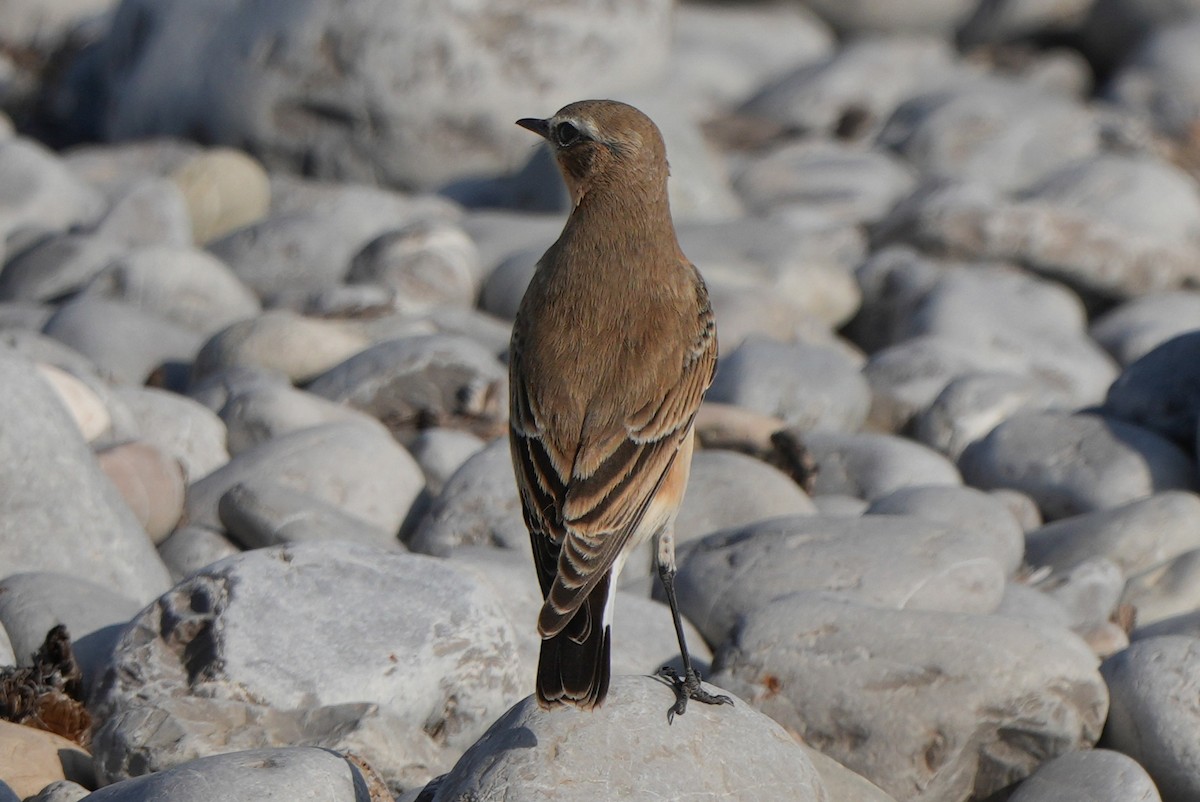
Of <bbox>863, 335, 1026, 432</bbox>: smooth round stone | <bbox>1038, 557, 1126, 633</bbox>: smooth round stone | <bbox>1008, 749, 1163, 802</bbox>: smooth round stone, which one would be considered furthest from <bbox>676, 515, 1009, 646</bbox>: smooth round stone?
<bbox>863, 335, 1026, 432</bbox>: smooth round stone

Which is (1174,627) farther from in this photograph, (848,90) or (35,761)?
(848,90)

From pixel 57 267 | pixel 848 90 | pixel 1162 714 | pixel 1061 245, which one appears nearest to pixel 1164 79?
pixel 848 90

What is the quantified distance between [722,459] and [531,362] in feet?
10.0

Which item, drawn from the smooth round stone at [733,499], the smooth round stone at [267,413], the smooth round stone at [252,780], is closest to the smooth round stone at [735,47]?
the smooth round stone at [267,413]

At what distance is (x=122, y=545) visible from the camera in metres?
6.88

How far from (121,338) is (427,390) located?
215 cm

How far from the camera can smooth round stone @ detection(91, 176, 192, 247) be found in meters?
12.0

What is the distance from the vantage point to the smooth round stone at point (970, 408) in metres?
9.77

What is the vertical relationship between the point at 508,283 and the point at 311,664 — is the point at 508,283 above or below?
below

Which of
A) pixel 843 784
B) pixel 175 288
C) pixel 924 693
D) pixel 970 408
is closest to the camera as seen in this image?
pixel 843 784

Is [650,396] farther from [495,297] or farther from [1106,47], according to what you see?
[1106,47]

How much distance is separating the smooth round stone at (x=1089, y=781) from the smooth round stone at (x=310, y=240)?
7184mm

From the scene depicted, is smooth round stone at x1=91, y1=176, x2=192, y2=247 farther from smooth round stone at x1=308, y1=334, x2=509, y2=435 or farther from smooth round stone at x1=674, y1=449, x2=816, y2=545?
smooth round stone at x1=674, y1=449, x2=816, y2=545

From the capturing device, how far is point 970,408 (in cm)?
981
